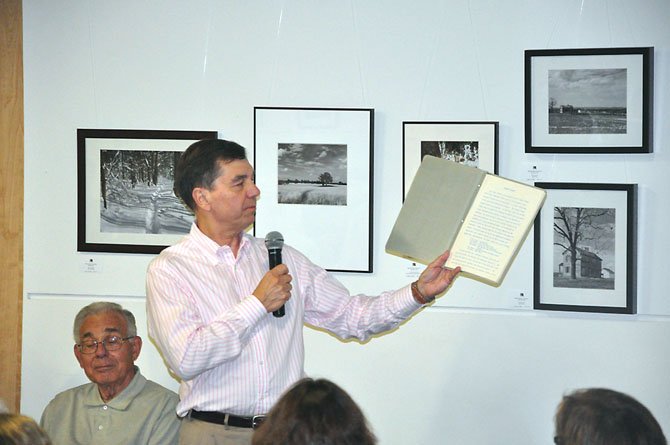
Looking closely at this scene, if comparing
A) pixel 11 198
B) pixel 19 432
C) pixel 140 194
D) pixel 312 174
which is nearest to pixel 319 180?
pixel 312 174

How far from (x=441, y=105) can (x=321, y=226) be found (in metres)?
0.79

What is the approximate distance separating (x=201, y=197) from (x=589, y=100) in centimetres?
182

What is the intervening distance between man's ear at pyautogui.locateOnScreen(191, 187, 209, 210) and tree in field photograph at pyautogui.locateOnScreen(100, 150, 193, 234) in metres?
1.11

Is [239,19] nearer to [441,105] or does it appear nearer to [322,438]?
[441,105]

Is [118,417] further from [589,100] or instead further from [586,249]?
[589,100]

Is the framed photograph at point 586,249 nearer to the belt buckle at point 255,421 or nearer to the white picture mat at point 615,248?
the white picture mat at point 615,248

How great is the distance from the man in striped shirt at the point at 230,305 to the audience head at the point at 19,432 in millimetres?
903

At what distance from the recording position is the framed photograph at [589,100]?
3844mm

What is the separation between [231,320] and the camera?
2.88 metres

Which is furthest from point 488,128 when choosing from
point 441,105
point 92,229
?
point 92,229

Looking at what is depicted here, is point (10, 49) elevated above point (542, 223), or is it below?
above

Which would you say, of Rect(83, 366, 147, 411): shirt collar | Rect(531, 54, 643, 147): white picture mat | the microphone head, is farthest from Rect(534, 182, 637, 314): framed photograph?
Rect(83, 366, 147, 411): shirt collar

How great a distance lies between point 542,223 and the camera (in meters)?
3.96

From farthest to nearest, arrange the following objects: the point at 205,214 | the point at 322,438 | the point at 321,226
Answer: the point at 321,226 < the point at 205,214 < the point at 322,438
